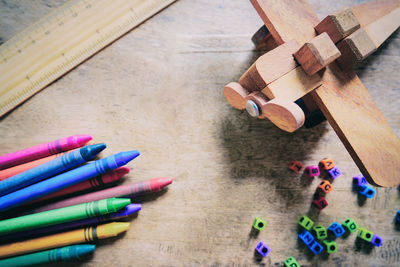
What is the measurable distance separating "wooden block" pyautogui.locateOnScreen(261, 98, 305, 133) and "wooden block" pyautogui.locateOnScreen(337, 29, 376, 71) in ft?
0.80

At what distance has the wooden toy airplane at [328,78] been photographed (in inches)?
27.5

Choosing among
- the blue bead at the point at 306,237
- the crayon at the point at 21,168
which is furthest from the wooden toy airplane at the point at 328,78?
the crayon at the point at 21,168

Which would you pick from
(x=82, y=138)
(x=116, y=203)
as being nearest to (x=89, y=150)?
(x=82, y=138)

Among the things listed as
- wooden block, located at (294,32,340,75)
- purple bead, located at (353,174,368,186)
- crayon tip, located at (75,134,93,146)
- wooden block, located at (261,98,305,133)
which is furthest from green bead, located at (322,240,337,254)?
crayon tip, located at (75,134,93,146)

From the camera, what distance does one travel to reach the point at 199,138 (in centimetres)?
99

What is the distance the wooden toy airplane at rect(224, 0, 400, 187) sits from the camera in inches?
27.5

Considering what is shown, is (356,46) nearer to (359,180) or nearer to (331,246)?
(359,180)

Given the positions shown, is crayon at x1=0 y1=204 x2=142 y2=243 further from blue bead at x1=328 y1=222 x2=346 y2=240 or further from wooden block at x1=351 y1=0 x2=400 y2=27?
wooden block at x1=351 y1=0 x2=400 y2=27

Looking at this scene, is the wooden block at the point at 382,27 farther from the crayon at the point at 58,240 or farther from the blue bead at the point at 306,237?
the crayon at the point at 58,240

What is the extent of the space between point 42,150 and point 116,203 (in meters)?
0.33

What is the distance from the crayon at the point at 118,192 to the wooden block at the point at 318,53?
59 cm

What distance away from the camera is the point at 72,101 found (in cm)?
100

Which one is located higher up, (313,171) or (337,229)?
(313,171)

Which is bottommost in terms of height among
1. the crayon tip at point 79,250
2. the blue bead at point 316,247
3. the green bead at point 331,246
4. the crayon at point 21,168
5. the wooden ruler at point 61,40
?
the green bead at point 331,246
